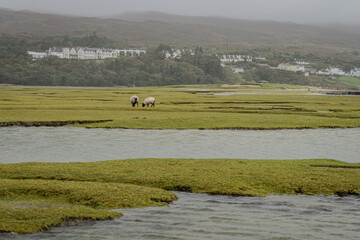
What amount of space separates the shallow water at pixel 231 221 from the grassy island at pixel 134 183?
26.1 inches

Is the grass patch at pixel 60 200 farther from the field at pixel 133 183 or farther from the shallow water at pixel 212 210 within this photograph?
the shallow water at pixel 212 210

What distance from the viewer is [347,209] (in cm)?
1664

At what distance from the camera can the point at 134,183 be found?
779 inches

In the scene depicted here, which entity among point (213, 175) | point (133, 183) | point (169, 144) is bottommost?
point (169, 144)

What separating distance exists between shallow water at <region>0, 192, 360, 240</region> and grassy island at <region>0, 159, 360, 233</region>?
Answer: 2.17 ft

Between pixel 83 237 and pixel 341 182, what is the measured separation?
1152cm

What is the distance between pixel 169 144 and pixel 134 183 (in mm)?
12930

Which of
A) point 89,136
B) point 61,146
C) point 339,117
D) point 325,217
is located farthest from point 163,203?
point 339,117

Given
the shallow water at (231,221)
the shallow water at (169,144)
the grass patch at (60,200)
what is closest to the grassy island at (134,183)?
the grass patch at (60,200)

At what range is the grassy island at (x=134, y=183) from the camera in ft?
50.4

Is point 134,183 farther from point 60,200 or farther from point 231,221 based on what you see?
point 231,221

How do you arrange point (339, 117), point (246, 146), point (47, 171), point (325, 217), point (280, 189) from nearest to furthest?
point (325, 217) < point (280, 189) < point (47, 171) < point (246, 146) < point (339, 117)

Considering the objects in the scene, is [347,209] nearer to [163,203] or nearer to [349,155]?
[163,203]

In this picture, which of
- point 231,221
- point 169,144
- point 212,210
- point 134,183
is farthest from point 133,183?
point 169,144
